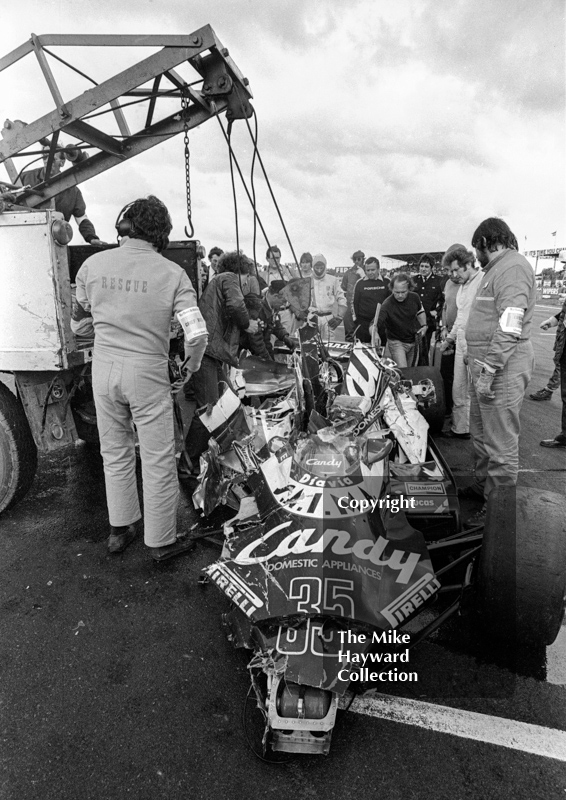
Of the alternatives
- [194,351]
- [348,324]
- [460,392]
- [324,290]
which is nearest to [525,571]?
[194,351]

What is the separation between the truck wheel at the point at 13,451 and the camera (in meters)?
3.39

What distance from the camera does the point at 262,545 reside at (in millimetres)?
2131

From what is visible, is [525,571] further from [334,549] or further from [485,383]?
[485,383]

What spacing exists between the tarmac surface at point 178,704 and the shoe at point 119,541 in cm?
7

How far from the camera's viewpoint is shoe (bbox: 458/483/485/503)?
152 inches

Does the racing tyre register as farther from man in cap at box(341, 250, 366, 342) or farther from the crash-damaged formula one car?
man in cap at box(341, 250, 366, 342)

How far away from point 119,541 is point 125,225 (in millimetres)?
2020

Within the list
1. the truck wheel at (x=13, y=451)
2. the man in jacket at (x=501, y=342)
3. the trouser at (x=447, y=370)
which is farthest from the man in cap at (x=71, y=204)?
the trouser at (x=447, y=370)

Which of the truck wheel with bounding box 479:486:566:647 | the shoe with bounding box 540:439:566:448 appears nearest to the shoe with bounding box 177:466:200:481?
the truck wheel with bounding box 479:486:566:647

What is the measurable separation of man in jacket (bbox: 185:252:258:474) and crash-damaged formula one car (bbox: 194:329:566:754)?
1.85m

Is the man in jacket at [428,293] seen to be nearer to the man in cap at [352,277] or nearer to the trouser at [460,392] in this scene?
the man in cap at [352,277]

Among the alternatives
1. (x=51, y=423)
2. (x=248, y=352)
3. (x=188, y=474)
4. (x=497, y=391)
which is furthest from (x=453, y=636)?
(x=248, y=352)

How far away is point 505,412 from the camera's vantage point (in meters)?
3.30

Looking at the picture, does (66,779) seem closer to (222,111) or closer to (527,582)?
(527,582)
